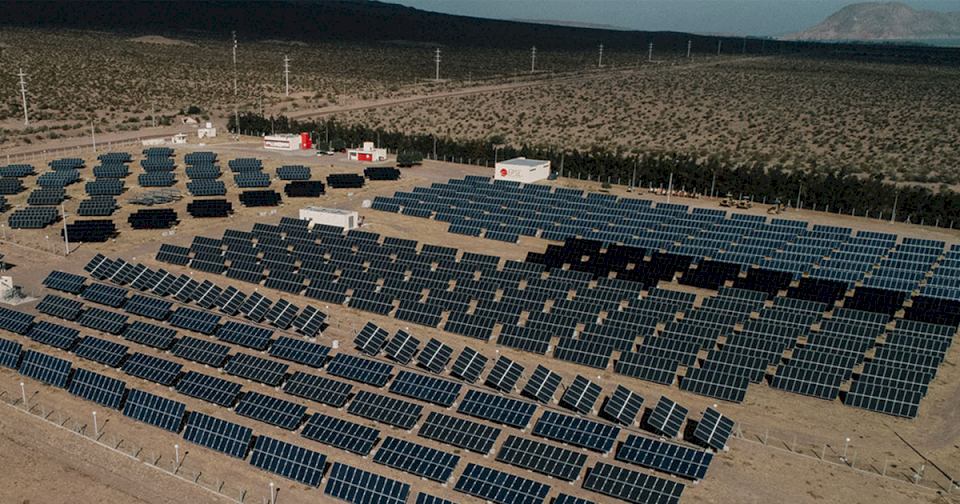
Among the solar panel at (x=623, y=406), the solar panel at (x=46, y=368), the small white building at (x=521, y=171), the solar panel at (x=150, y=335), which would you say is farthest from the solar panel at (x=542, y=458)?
the small white building at (x=521, y=171)

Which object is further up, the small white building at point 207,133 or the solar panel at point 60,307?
the small white building at point 207,133

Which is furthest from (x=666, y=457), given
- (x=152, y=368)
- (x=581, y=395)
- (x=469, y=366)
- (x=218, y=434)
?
(x=152, y=368)

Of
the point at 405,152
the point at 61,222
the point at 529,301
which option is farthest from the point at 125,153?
the point at 529,301

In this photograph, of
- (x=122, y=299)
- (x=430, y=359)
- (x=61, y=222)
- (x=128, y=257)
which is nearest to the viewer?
(x=430, y=359)

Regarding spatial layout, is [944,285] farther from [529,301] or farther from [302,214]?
[302,214]

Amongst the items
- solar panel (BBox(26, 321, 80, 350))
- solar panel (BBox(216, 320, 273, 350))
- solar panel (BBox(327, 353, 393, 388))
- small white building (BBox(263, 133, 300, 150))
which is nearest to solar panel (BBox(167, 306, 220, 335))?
solar panel (BBox(216, 320, 273, 350))

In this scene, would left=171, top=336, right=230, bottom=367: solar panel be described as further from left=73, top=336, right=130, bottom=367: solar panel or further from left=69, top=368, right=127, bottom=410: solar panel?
left=69, top=368, right=127, bottom=410: solar panel

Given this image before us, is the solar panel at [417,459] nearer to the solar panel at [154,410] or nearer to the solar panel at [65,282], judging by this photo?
the solar panel at [154,410]

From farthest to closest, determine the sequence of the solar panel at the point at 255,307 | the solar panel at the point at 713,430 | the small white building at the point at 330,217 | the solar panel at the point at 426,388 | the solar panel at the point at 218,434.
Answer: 1. the small white building at the point at 330,217
2. the solar panel at the point at 255,307
3. the solar panel at the point at 426,388
4. the solar panel at the point at 713,430
5. the solar panel at the point at 218,434
